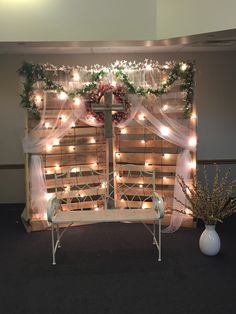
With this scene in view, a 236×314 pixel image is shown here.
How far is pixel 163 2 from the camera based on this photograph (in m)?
3.82

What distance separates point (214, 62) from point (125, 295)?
4.00 meters

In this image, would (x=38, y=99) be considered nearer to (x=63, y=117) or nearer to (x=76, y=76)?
(x=63, y=117)

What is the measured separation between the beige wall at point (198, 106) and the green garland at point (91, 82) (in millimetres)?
1051

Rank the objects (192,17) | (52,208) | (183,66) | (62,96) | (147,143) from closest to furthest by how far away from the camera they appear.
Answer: (192,17), (52,208), (183,66), (62,96), (147,143)

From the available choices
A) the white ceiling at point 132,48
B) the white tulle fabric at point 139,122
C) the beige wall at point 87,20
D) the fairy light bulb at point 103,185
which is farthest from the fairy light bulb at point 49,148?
the beige wall at point 87,20

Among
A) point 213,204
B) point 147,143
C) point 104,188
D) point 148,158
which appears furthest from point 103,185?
point 213,204

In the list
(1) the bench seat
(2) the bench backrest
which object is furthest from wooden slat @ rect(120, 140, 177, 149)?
(1) the bench seat

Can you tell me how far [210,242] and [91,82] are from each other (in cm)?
248

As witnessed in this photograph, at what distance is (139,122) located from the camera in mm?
4672

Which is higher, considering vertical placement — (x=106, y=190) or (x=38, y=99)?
(x=38, y=99)

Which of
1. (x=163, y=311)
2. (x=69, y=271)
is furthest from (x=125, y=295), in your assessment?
(x=69, y=271)

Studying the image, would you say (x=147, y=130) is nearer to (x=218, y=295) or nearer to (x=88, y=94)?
(x=88, y=94)

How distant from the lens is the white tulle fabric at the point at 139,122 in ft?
15.0

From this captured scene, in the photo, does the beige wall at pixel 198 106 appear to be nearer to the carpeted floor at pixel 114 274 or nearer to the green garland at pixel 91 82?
the green garland at pixel 91 82
